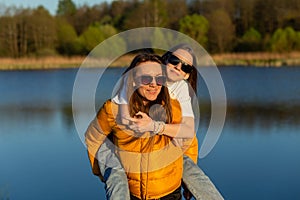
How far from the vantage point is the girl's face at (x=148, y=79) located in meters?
1.52

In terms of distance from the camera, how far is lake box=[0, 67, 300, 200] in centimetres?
407

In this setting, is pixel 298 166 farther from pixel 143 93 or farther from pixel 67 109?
pixel 67 109

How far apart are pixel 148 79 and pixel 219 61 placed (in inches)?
741

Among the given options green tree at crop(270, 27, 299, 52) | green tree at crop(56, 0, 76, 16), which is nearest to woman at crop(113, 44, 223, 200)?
green tree at crop(270, 27, 299, 52)

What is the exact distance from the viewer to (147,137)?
153 centimetres

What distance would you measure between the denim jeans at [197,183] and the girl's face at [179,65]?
28 centimetres

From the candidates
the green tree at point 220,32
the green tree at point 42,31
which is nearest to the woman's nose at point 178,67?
the green tree at point 42,31

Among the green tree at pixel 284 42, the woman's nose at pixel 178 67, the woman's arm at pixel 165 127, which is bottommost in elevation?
the green tree at pixel 284 42

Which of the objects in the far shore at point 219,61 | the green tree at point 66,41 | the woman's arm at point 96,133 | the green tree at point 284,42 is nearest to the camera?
the woman's arm at point 96,133

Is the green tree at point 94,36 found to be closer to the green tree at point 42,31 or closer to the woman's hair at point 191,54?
the green tree at point 42,31

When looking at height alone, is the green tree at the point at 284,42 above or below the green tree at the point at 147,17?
below

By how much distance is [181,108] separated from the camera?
60.8 inches

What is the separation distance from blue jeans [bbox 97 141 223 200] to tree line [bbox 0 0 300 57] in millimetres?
19399

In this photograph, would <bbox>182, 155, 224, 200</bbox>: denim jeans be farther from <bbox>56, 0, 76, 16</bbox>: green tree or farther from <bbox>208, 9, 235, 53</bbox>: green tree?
<bbox>56, 0, 76, 16</bbox>: green tree
